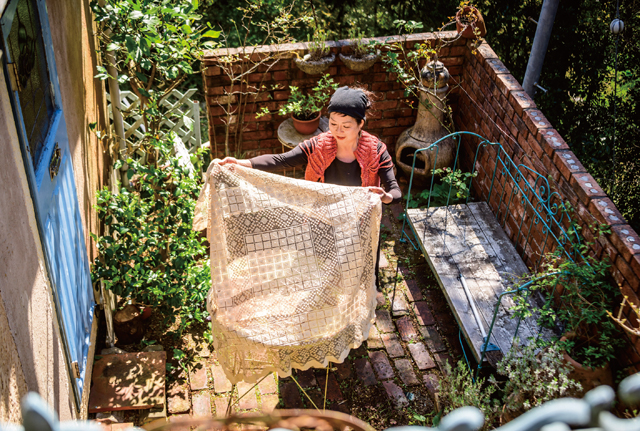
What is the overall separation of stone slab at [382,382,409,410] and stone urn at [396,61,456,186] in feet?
8.62

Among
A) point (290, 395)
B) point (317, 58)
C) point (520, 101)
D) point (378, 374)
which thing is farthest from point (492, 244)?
point (317, 58)

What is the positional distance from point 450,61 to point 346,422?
5.77 metres

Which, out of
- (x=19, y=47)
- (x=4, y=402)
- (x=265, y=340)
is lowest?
(x=265, y=340)

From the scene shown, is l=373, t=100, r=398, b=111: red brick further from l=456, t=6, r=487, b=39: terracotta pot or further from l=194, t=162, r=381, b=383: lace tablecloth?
l=194, t=162, r=381, b=383: lace tablecloth

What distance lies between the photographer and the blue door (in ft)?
9.56

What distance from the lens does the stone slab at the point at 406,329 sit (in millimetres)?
4637

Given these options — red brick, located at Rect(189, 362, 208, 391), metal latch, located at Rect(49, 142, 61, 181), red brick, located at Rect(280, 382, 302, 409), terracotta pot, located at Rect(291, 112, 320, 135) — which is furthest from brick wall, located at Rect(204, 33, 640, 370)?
red brick, located at Rect(189, 362, 208, 391)

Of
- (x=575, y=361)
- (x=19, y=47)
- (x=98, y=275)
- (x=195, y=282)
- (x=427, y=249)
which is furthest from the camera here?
(x=427, y=249)

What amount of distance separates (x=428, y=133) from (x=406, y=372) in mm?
2831

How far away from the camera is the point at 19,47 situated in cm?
301

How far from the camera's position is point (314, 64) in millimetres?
5762

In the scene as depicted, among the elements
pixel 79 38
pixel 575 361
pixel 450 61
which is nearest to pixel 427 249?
pixel 575 361

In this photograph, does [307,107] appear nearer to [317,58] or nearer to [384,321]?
[317,58]

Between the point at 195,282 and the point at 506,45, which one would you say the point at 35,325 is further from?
the point at 506,45
